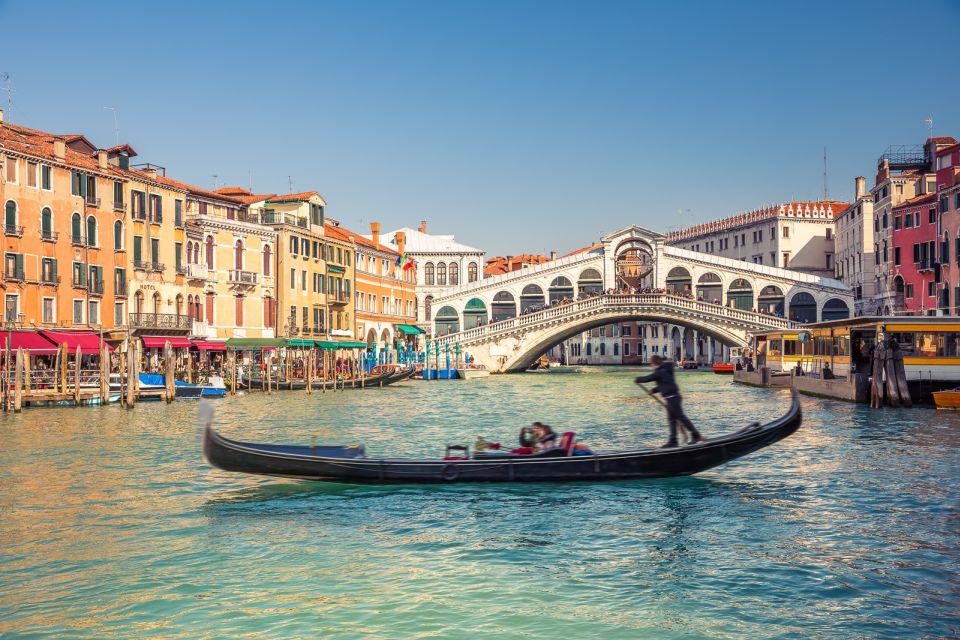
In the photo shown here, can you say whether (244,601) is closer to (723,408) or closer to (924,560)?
(924,560)

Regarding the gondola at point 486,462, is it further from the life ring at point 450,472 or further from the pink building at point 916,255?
the pink building at point 916,255

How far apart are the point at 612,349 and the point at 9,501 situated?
55.5m

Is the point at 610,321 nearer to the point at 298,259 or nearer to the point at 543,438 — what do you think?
the point at 298,259

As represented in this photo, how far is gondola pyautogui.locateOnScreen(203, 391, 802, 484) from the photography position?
10352mm

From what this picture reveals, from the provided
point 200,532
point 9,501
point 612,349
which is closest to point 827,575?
point 200,532

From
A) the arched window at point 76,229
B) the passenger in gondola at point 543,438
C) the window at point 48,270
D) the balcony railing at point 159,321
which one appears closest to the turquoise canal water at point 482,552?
the passenger in gondola at point 543,438

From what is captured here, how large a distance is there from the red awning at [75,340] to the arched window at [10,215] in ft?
8.53

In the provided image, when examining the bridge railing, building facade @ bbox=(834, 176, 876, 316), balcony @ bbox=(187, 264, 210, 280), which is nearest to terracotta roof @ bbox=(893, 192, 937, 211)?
building facade @ bbox=(834, 176, 876, 316)

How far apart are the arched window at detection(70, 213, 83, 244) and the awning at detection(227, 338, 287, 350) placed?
664 centimetres

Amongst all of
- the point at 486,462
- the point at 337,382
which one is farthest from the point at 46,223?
the point at 486,462

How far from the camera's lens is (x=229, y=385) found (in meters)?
28.9

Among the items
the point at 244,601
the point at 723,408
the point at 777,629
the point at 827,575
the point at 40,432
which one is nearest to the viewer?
the point at 777,629

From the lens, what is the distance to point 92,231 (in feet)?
86.2

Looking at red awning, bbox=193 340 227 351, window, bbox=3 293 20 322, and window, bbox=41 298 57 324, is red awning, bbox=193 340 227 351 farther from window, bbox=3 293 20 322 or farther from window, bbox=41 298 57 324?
window, bbox=3 293 20 322
